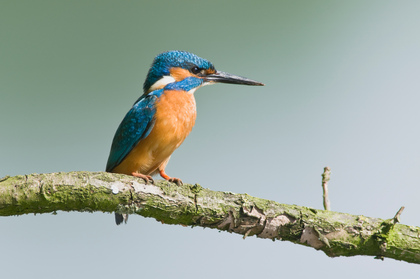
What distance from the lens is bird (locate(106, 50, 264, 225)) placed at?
3625mm

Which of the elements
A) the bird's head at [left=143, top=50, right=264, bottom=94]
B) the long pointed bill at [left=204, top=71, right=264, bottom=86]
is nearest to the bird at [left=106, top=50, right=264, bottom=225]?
the bird's head at [left=143, top=50, right=264, bottom=94]

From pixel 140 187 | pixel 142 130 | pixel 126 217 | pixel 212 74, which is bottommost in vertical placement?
pixel 126 217

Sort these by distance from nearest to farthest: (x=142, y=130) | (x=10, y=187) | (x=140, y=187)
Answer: (x=10, y=187), (x=140, y=187), (x=142, y=130)

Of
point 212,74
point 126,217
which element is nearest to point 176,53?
point 212,74

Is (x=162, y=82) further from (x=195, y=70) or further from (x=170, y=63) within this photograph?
(x=195, y=70)

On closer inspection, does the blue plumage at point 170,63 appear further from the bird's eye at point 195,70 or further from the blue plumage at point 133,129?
the blue plumage at point 133,129

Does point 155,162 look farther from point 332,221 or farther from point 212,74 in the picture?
point 332,221

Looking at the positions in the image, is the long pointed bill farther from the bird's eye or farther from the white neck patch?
the white neck patch

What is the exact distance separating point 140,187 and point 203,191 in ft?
1.13

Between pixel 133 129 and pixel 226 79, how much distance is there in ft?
3.30

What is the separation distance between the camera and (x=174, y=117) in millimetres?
3689

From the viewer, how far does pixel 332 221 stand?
2.68m

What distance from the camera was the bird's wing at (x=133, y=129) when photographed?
3.62 meters

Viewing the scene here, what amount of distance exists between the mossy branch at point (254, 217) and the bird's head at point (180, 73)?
148cm
